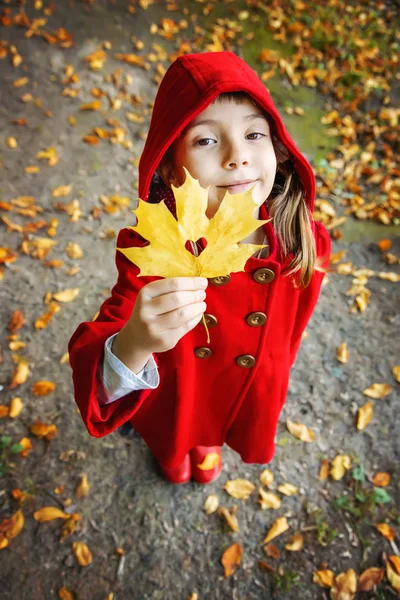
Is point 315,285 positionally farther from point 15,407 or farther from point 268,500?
point 15,407

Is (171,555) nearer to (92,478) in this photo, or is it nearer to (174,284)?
(92,478)

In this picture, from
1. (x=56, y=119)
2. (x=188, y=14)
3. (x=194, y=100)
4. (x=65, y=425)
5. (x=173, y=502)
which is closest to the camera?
(x=194, y=100)

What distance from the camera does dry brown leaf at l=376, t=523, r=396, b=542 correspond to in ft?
7.17

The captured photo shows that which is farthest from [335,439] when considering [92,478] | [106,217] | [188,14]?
[188,14]

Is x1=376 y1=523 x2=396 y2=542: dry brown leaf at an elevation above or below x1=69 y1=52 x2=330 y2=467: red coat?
below

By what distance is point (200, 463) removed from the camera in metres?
2.21

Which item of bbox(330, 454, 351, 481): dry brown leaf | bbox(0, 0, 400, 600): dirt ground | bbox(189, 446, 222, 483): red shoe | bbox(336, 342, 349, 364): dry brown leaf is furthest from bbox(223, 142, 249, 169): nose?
bbox(336, 342, 349, 364): dry brown leaf

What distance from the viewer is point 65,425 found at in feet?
7.96

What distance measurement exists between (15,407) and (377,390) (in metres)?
1.99

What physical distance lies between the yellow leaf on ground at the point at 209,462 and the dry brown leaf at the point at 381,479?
0.81 m

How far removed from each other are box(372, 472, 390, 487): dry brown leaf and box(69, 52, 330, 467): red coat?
0.83m

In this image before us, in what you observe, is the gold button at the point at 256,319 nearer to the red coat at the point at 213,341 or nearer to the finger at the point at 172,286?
the red coat at the point at 213,341

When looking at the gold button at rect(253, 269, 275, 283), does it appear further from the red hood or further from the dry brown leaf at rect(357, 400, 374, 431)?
the dry brown leaf at rect(357, 400, 374, 431)

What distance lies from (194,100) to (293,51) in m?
4.12
